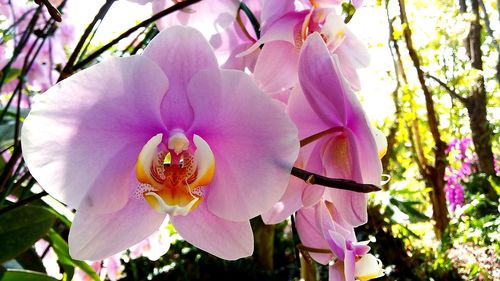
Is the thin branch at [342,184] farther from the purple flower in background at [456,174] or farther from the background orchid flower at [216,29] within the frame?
the purple flower in background at [456,174]

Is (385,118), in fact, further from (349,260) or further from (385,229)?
(349,260)

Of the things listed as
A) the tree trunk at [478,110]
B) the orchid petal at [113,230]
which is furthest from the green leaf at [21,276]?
the tree trunk at [478,110]

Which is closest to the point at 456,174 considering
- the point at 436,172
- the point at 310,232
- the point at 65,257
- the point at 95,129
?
the point at 436,172

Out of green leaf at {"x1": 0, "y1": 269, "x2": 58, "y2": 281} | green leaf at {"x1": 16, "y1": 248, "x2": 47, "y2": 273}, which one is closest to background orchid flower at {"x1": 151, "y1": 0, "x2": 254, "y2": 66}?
green leaf at {"x1": 0, "y1": 269, "x2": 58, "y2": 281}

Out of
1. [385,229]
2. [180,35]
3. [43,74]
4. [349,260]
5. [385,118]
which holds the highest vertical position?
[385,118]

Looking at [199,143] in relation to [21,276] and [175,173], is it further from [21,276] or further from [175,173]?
[21,276]

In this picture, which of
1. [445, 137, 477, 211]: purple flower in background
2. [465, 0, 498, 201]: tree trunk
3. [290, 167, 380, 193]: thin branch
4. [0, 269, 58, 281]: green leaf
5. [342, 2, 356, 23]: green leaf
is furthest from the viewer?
[465, 0, 498, 201]: tree trunk

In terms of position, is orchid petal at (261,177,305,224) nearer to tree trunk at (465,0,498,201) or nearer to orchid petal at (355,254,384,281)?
orchid petal at (355,254,384,281)

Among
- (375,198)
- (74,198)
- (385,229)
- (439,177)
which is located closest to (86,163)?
(74,198)
